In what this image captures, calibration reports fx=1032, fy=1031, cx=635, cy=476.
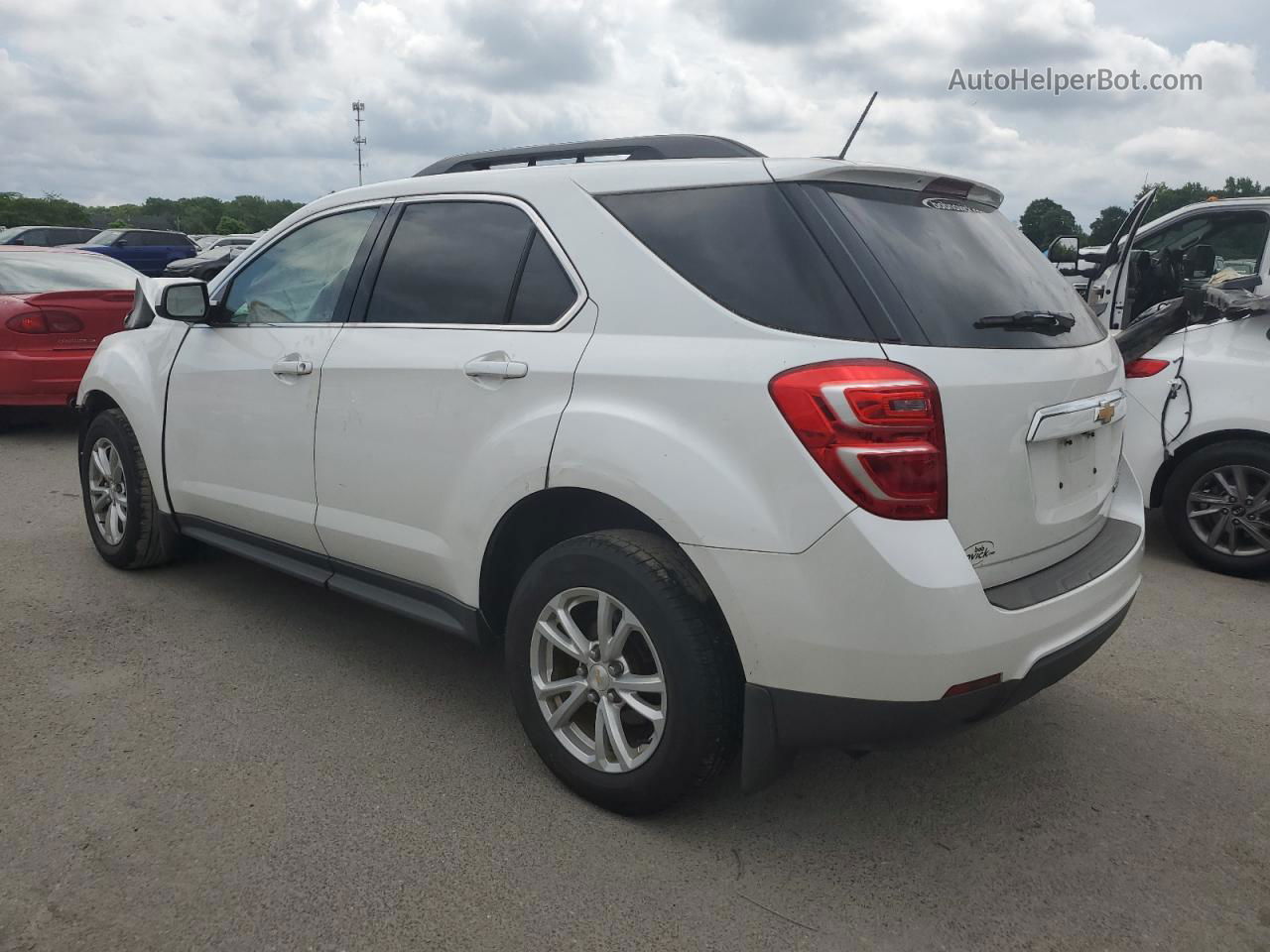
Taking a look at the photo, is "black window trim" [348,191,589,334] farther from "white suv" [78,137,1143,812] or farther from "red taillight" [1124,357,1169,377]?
"red taillight" [1124,357,1169,377]

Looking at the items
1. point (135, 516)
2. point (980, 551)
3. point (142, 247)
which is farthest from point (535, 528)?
point (142, 247)

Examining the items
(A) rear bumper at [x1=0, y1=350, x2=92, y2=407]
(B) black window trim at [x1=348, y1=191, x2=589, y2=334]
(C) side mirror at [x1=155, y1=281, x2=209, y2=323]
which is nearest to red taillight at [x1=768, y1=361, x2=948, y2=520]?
(B) black window trim at [x1=348, y1=191, x2=589, y2=334]

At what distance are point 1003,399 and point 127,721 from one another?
288 centimetres

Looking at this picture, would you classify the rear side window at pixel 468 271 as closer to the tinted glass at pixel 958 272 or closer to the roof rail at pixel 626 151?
the roof rail at pixel 626 151

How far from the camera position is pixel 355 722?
3426mm

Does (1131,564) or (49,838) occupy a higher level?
(1131,564)

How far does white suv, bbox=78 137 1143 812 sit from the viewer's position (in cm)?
236

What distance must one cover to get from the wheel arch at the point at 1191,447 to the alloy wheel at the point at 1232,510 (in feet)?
0.45

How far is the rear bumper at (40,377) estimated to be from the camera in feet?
27.1

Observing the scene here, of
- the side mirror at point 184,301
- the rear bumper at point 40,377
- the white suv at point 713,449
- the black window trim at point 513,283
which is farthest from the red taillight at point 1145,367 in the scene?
the rear bumper at point 40,377

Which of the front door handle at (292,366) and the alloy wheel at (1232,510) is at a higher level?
the front door handle at (292,366)

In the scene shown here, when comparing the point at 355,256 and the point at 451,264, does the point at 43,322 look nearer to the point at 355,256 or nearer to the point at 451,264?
the point at 355,256

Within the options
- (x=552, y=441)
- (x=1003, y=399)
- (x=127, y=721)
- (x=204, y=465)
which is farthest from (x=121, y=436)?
(x=1003, y=399)

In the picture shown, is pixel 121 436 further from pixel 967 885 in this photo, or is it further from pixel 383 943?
pixel 967 885
